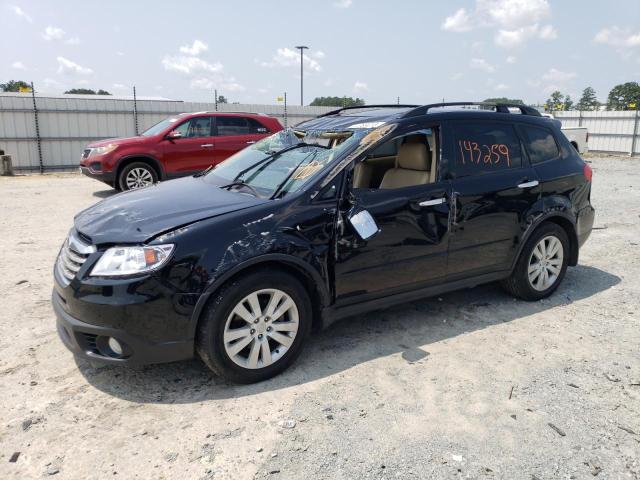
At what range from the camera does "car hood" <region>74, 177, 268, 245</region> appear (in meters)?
3.20

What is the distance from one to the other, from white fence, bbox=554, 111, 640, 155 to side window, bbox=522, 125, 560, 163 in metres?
20.8

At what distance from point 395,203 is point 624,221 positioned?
631 centimetres

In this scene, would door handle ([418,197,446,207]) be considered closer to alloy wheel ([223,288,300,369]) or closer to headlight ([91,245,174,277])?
Answer: alloy wheel ([223,288,300,369])

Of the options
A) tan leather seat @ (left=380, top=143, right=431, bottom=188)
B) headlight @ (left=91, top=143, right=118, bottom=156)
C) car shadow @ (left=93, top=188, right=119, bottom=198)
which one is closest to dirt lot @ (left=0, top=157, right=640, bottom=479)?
tan leather seat @ (left=380, top=143, right=431, bottom=188)

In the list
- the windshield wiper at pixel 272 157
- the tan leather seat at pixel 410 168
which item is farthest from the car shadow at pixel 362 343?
the windshield wiper at pixel 272 157

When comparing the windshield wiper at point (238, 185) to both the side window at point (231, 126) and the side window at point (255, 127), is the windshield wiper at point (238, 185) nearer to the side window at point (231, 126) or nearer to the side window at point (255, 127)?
the side window at point (231, 126)

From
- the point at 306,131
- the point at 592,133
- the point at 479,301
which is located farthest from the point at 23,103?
the point at 592,133

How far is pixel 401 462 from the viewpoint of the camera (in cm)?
267

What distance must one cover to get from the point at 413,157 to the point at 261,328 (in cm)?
200

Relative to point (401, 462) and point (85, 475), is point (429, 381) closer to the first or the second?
point (401, 462)

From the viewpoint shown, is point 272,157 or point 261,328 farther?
point 272,157

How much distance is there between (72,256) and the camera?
10.9ft

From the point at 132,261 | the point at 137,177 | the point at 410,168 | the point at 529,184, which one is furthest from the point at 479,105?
the point at 137,177

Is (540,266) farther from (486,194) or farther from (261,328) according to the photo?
(261,328)
